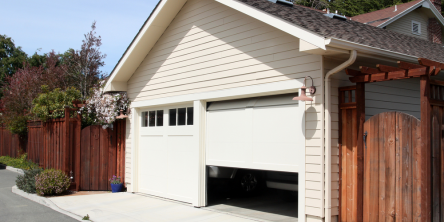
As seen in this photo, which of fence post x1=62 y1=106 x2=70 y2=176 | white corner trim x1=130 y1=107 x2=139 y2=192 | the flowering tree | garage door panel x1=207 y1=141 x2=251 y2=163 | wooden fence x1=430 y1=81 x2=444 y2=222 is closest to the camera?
wooden fence x1=430 y1=81 x2=444 y2=222

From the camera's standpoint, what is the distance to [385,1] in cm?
2842

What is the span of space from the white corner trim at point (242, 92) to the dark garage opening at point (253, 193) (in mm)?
1812

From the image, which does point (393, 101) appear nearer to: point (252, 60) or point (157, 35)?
point (252, 60)

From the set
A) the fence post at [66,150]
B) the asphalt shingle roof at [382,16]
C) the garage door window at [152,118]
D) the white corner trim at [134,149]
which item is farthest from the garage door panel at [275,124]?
the asphalt shingle roof at [382,16]

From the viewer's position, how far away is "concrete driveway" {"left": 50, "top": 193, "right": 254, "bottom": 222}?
8148 mm

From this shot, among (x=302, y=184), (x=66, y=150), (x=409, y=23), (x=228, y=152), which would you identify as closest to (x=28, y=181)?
(x=66, y=150)

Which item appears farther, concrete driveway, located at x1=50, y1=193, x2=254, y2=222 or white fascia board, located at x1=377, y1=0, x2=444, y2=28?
white fascia board, located at x1=377, y1=0, x2=444, y2=28

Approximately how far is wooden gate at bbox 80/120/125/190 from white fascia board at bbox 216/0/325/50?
6174mm

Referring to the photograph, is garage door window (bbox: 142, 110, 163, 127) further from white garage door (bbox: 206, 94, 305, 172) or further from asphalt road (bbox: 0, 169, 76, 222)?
asphalt road (bbox: 0, 169, 76, 222)

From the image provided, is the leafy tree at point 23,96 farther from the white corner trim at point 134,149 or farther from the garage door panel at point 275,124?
the garage door panel at point 275,124

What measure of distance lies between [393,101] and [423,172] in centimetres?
249

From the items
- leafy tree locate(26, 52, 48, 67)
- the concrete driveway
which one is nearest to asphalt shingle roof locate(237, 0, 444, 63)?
the concrete driveway

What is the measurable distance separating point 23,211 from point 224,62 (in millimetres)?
6103

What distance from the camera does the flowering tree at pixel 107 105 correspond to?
1174 cm
